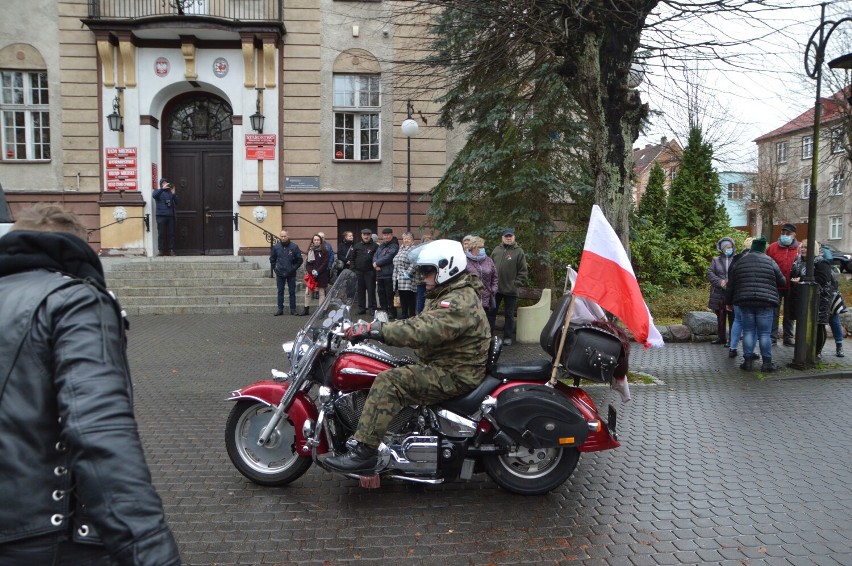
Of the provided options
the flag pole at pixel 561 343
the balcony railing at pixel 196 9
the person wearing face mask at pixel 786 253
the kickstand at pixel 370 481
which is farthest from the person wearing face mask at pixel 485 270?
the balcony railing at pixel 196 9

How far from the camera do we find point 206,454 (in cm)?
593

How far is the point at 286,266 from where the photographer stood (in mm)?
15180

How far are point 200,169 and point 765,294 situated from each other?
16.9 meters

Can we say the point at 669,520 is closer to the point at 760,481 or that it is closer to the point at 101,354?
the point at 760,481

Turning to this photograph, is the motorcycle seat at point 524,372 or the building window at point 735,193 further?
the building window at point 735,193

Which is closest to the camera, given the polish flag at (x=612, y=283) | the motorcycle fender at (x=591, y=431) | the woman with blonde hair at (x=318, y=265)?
the motorcycle fender at (x=591, y=431)

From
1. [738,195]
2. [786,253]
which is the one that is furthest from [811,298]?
[738,195]

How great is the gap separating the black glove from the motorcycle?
0.20 m

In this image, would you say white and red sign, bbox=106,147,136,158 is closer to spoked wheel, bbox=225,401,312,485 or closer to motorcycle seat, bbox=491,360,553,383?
spoked wheel, bbox=225,401,312,485

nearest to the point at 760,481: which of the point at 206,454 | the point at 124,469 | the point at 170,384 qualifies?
the point at 206,454

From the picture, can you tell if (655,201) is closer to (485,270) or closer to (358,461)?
(485,270)

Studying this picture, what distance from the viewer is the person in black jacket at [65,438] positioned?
1.74 metres

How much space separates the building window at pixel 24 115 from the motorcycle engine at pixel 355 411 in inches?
755

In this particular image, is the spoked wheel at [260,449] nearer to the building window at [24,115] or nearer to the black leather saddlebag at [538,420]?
the black leather saddlebag at [538,420]
